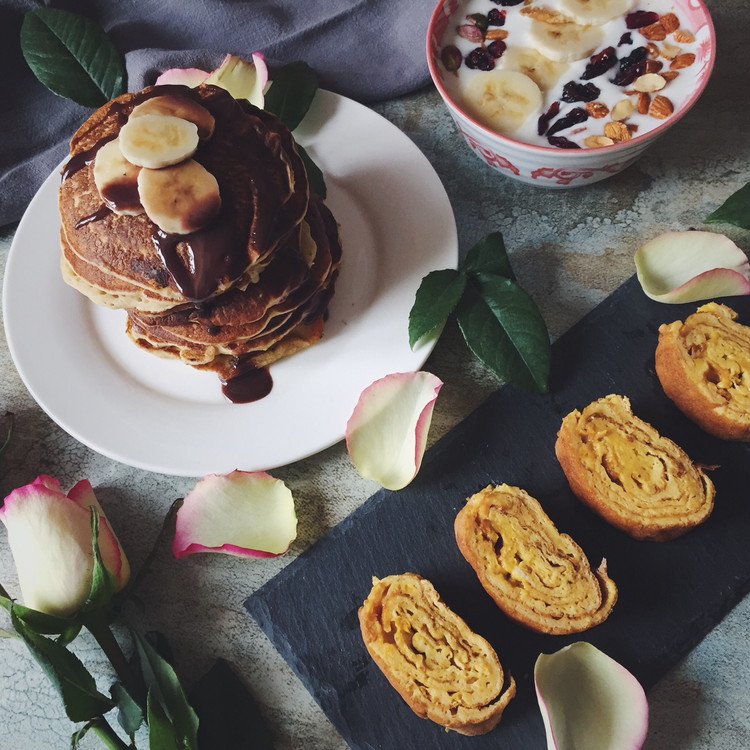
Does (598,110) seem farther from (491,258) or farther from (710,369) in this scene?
(710,369)

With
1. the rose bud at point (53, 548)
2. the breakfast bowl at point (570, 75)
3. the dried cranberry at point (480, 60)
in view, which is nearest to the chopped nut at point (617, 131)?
the breakfast bowl at point (570, 75)

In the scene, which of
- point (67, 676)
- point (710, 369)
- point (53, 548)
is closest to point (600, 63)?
point (710, 369)

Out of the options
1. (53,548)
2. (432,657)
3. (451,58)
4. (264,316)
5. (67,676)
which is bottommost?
(432,657)

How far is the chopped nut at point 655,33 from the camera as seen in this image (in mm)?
1964

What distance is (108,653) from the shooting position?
174 centimetres

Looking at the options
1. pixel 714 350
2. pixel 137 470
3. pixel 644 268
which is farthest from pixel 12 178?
pixel 714 350

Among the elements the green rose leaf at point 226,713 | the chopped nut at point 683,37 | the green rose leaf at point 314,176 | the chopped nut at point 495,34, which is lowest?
the green rose leaf at point 226,713

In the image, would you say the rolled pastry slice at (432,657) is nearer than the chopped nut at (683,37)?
Yes

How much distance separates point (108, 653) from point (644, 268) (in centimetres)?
154

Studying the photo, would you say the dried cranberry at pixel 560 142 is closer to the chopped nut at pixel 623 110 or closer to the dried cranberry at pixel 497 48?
the chopped nut at pixel 623 110

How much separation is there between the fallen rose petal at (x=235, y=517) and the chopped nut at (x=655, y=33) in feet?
4.60

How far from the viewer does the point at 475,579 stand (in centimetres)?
179

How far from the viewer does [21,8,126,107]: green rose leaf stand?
2.14 meters

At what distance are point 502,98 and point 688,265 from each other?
617mm
